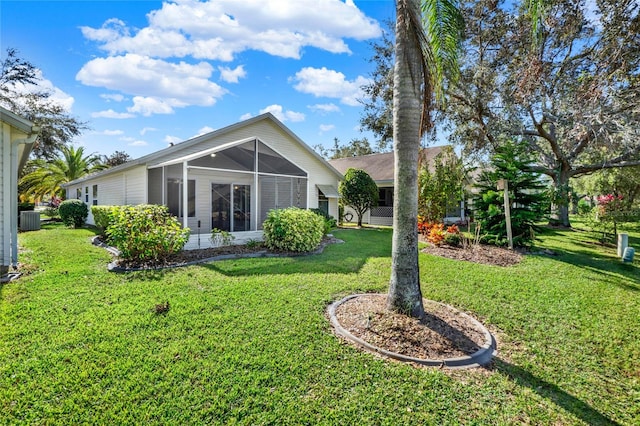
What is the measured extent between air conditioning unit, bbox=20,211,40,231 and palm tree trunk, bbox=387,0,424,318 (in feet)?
59.0

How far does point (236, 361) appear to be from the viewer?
3340mm

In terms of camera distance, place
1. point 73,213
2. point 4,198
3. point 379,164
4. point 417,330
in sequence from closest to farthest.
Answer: point 417,330, point 4,198, point 73,213, point 379,164

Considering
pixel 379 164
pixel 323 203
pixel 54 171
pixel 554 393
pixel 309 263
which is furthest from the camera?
pixel 379 164

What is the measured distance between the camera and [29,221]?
14.1 m

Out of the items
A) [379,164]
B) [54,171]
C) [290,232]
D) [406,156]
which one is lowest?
[290,232]

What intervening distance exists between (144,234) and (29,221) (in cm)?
1194

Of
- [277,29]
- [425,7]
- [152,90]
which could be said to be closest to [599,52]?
[425,7]

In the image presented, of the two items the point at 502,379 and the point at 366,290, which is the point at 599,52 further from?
the point at 502,379

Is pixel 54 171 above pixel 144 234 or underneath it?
above

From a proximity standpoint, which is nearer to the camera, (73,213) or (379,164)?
(73,213)

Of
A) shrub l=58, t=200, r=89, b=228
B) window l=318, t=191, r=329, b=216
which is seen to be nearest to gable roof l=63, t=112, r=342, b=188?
shrub l=58, t=200, r=89, b=228

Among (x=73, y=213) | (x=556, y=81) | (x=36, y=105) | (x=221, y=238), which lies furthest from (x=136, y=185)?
(x=36, y=105)

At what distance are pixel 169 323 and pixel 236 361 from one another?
151cm

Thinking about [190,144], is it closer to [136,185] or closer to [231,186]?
[231,186]
